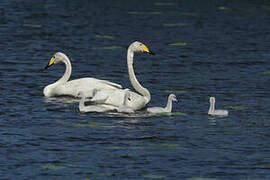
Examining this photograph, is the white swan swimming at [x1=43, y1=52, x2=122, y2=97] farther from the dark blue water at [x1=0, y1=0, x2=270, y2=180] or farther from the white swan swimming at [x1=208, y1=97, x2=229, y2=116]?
the white swan swimming at [x1=208, y1=97, x2=229, y2=116]

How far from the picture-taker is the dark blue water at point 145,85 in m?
15.3

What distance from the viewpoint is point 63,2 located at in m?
43.2

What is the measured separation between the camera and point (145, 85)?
23578 millimetres

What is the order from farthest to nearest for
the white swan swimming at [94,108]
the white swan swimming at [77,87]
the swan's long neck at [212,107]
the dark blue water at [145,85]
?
the white swan swimming at [77,87], the white swan swimming at [94,108], the swan's long neck at [212,107], the dark blue water at [145,85]

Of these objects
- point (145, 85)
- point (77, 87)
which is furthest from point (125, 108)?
point (145, 85)

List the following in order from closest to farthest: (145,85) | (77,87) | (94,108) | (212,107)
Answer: (212,107), (94,108), (77,87), (145,85)

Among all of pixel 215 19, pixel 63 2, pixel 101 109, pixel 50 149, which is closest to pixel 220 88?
pixel 101 109

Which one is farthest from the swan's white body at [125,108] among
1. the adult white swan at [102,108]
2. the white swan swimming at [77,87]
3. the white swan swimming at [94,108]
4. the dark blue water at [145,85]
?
the white swan swimming at [77,87]

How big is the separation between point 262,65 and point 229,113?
7.49 meters

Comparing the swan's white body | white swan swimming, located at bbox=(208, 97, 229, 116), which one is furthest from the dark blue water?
the swan's white body

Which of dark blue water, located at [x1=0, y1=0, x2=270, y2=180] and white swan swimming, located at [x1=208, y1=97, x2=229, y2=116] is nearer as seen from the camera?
dark blue water, located at [x1=0, y1=0, x2=270, y2=180]

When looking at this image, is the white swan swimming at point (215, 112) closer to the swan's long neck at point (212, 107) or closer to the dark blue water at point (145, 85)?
the swan's long neck at point (212, 107)

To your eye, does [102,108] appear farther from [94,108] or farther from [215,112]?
[215,112]

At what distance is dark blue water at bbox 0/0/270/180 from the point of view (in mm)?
15258
